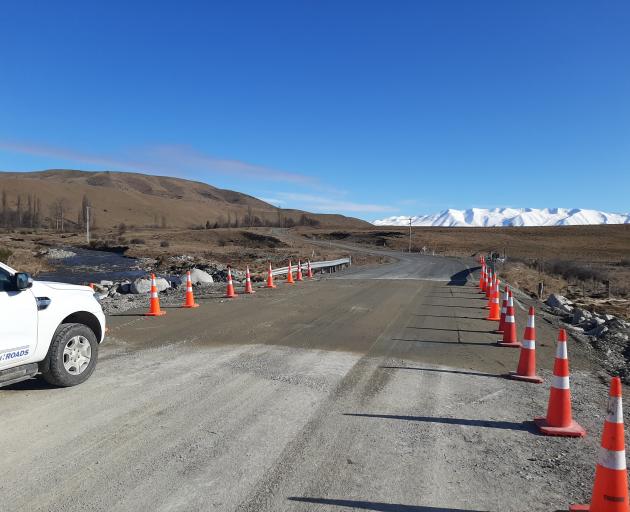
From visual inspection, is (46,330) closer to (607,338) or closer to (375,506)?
(375,506)

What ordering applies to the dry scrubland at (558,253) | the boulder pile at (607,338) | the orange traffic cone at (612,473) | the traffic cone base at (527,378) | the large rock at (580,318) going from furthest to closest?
the dry scrubland at (558,253), the large rock at (580,318), the boulder pile at (607,338), the traffic cone base at (527,378), the orange traffic cone at (612,473)

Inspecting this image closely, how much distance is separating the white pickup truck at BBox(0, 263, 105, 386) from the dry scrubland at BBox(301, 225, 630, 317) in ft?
66.9

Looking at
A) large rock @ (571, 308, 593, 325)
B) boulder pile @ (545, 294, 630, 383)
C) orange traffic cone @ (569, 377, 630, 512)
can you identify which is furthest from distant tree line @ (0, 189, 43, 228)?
orange traffic cone @ (569, 377, 630, 512)

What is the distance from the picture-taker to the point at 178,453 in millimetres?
4500

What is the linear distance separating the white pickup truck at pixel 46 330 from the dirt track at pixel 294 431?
0.32 m

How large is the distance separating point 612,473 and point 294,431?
2669mm

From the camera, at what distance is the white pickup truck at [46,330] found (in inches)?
221

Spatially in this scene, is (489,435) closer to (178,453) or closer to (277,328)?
(178,453)

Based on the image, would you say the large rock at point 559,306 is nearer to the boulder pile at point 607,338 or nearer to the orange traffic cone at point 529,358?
the boulder pile at point 607,338

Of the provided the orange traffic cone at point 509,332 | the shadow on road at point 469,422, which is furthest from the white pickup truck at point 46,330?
the orange traffic cone at point 509,332

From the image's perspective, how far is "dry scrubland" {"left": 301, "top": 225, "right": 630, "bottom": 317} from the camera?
98.1ft

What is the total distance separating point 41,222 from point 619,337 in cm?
17409

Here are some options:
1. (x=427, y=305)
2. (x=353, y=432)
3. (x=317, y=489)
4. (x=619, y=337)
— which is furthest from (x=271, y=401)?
(x=427, y=305)

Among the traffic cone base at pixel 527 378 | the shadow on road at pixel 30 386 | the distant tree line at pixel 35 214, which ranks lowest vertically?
the traffic cone base at pixel 527 378
